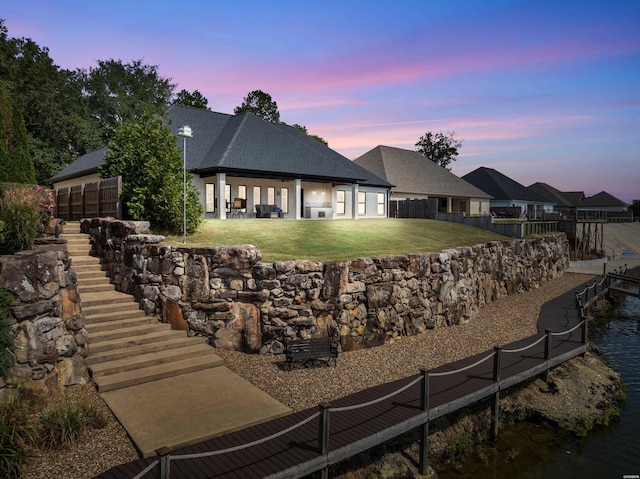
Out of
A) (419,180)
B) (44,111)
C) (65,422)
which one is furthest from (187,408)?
(44,111)

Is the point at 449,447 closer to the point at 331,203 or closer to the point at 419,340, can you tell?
the point at 419,340

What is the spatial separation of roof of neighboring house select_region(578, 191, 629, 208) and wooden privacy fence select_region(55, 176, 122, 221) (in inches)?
3993

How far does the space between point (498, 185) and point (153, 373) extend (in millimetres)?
56899

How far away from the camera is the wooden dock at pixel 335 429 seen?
23.0 feet

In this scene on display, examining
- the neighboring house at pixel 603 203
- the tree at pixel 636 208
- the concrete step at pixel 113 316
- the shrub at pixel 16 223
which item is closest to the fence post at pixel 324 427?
the concrete step at pixel 113 316

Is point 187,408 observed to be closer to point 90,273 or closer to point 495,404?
point 495,404

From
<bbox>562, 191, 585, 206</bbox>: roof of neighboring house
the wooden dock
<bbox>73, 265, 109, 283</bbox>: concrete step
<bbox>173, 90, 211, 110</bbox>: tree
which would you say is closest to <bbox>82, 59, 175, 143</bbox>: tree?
<bbox>173, 90, 211, 110</bbox>: tree

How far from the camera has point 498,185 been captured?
190 ft

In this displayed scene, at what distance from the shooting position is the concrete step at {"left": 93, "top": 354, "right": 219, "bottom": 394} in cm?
1014

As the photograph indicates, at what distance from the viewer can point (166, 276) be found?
13.6 meters

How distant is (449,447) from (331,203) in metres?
24.8

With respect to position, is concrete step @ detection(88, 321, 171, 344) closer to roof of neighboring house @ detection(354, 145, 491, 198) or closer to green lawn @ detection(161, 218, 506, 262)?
green lawn @ detection(161, 218, 506, 262)

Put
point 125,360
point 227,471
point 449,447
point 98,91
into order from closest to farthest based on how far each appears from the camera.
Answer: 1. point 227,471
2. point 449,447
3. point 125,360
4. point 98,91

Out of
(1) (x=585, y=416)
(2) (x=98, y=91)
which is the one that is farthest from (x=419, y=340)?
(2) (x=98, y=91)
